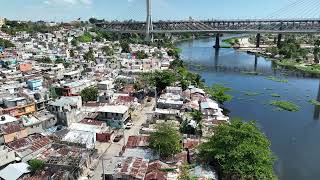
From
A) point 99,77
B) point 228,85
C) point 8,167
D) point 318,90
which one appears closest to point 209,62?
point 228,85

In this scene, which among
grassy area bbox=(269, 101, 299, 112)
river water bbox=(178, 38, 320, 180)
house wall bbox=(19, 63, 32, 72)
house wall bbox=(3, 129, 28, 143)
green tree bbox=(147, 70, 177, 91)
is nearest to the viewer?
house wall bbox=(3, 129, 28, 143)

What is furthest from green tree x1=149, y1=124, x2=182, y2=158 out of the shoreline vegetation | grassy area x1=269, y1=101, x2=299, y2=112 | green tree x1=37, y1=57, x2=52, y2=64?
the shoreline vegetation

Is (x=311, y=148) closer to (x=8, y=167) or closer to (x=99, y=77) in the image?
(x=8, y=167)

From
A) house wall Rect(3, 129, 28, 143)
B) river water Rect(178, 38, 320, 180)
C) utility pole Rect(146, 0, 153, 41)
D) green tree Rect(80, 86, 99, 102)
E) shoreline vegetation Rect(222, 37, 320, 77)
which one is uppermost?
utility pole Rect(146, 0, 153, 41)

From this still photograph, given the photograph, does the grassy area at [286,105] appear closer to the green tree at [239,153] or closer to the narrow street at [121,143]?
the narrow street at [121,143]

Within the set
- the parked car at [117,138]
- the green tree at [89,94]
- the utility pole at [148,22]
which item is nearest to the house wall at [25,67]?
the green tree at [89,94]

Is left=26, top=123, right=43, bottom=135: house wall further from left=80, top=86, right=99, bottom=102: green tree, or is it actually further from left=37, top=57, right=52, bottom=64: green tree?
left=37, top=57, right=52, bottom=64: green tree

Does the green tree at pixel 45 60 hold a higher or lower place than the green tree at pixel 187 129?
higher
